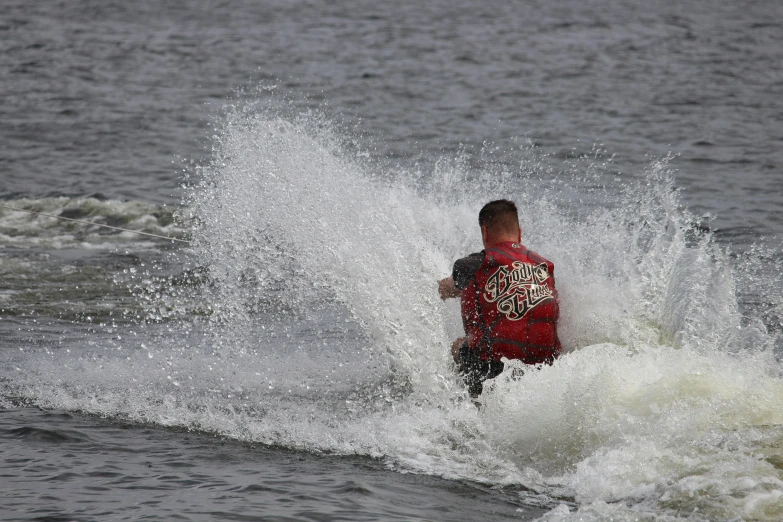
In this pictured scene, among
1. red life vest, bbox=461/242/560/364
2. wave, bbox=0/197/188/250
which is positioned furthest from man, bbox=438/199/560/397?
wave, bbox=0/197/188/250

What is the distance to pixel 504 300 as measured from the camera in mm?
6832

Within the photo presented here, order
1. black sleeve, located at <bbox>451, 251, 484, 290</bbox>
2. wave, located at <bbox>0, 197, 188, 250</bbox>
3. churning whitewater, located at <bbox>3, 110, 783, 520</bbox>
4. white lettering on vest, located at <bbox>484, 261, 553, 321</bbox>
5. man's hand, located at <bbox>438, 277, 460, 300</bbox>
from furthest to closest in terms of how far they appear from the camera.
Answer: wave, located at <bbox>0, 197, 188, 250</bbox>, man's hand, located at <bbox>438, 277, 460, 300</bbox>, black sleeve, located at <bbox>451, 251, 484, 290</bbox>, white lettering on vest, located at <bbox>484, 261, 553, 321</bbox>, churning whitewater, located at <bbox>3, 110, 783, 520</bbox>

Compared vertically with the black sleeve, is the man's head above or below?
above

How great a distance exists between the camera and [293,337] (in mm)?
9648

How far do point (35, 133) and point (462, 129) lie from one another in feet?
28.2

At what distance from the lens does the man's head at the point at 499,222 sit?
6945mm

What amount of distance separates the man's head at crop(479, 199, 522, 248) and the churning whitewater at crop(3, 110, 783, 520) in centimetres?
94

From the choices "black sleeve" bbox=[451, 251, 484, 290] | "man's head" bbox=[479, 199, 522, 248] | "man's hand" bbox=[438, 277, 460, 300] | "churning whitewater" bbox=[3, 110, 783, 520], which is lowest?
"churning whitewater" bbox=[3, 110, 783, 520]

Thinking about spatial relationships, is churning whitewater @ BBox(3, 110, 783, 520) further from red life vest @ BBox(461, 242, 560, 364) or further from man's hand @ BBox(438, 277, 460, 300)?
man's hand @ BBox(438, 277, 460, 300)

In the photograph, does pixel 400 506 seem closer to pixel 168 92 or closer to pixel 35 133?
pixel 35 133

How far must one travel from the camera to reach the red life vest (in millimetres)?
6828

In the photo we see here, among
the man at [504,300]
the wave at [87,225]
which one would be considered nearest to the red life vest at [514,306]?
the man at [504,300]

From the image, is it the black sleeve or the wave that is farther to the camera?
the wave

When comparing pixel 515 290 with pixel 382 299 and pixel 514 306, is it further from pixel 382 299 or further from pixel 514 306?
pixel 382 299
